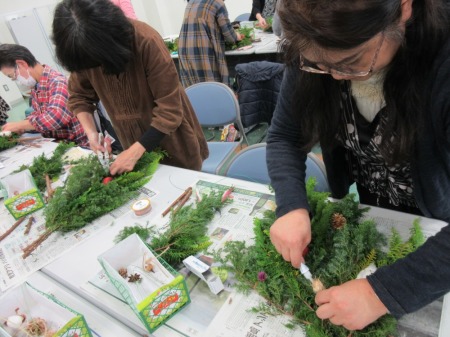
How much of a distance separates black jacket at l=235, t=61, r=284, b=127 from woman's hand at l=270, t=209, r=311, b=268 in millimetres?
2689

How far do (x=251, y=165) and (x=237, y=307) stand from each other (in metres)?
0.96

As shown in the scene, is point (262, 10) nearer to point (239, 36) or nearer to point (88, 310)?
point (239, 36)

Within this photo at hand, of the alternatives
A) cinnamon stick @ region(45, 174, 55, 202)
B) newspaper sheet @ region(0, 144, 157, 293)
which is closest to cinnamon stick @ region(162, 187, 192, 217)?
newspaper sheet @ region(0, 144, 157, 293)

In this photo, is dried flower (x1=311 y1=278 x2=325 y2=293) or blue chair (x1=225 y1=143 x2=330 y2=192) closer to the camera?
dried flower (x1=311 y1=278 x2=325 y2=293)

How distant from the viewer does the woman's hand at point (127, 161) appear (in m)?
1.79

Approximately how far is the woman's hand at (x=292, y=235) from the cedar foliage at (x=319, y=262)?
0.16 feet

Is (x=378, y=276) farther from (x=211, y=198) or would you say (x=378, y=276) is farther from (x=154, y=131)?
(x=154, y=131)

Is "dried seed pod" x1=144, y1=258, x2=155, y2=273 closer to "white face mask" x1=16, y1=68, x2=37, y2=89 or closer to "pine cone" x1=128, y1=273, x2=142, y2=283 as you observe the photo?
"pine cone" x1=128, y1=273, x2=142, y2=283

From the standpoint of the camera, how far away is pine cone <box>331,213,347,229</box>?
1.11 meters

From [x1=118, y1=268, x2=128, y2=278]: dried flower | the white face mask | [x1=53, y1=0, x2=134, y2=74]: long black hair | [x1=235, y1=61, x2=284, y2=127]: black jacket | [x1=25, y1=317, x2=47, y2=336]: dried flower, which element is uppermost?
[x1=53, y1=0, x2=134, y2=74]: long black hair

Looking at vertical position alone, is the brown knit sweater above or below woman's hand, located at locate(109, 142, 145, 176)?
above

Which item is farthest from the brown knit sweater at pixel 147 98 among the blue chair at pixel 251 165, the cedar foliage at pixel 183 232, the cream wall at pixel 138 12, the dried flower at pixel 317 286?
the cream wall at pixel 138 12

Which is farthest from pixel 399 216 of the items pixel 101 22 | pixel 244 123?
pixel 244 123

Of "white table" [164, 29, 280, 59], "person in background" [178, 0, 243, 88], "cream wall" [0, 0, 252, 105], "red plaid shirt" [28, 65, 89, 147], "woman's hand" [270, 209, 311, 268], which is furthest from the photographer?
"cream wall" [0, 0, 252, 105]
